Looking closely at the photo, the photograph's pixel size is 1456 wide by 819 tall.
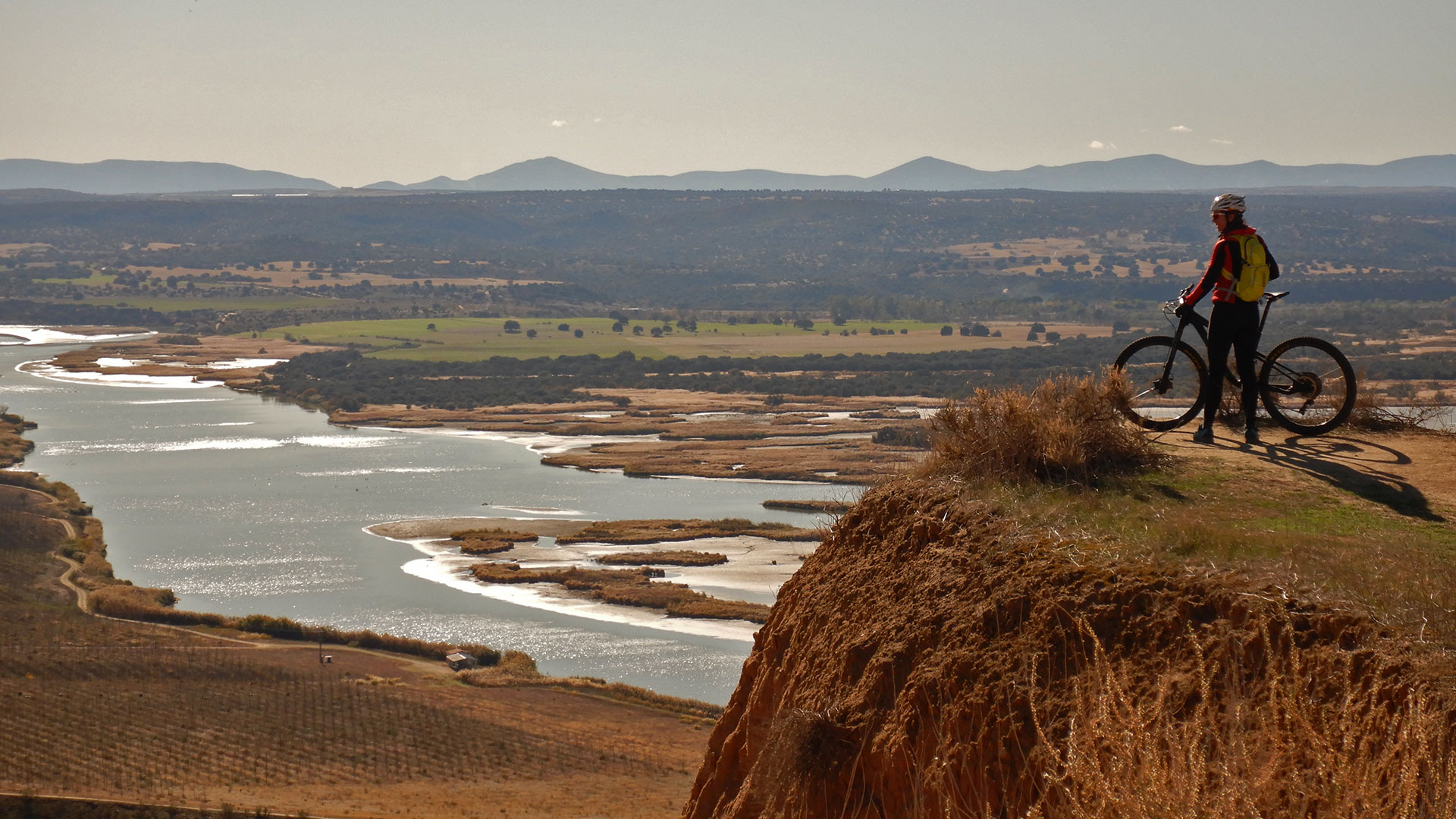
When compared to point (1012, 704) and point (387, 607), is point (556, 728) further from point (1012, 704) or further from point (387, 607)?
point (1012, 704)

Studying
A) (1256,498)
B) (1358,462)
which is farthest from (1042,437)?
(1358,462)

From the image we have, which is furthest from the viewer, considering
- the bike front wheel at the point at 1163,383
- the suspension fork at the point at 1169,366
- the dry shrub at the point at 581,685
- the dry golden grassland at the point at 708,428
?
the dry golden grassland at the point at 708,428

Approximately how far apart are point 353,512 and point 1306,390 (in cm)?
4498

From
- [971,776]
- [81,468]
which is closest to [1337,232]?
[81,468]

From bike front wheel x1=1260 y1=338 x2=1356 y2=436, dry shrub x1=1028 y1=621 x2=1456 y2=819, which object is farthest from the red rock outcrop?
bike front wheel x1=1260 y1=338 x2=1356 y2=436

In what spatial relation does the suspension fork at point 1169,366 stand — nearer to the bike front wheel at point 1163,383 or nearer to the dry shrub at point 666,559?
the bike front wheel at point 1163,383

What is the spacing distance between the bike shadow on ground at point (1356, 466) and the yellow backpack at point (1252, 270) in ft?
3.55

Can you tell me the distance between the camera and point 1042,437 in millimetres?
8375

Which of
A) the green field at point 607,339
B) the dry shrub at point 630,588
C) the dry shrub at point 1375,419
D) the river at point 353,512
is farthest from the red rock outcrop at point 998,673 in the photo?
the green field at point 607,339

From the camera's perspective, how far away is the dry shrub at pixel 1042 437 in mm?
8312

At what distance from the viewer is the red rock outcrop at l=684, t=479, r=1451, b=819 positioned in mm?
5195

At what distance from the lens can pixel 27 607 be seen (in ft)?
133

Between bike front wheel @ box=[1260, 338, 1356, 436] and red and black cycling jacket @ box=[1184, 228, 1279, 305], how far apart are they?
0.57 m

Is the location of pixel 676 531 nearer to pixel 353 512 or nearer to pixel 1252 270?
pixel 353 512
